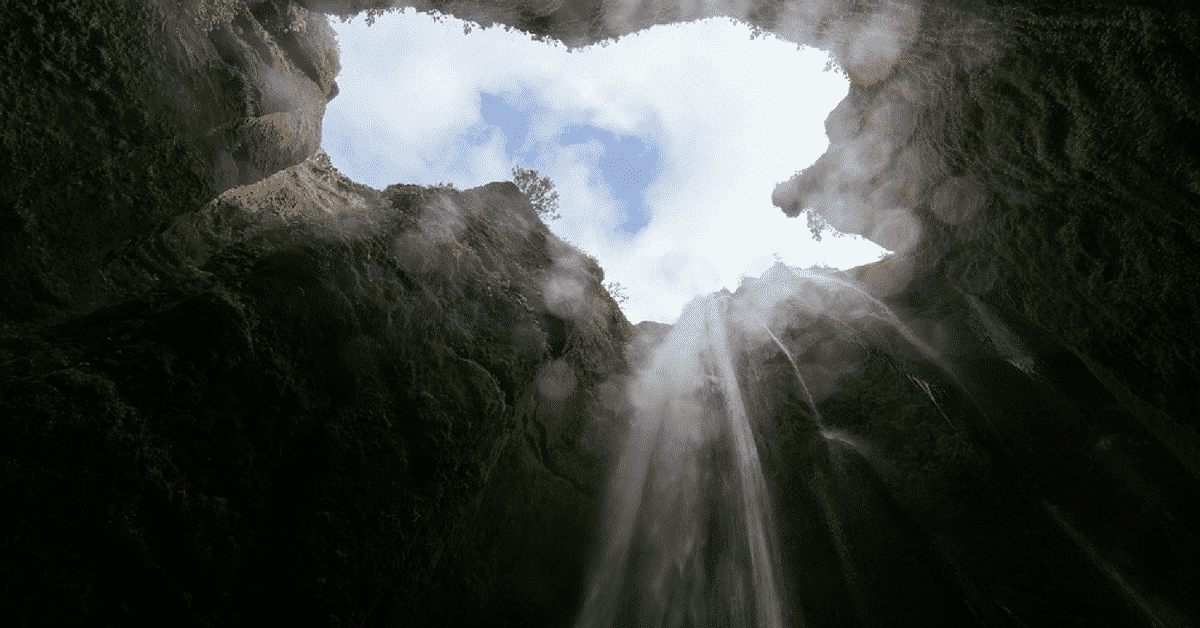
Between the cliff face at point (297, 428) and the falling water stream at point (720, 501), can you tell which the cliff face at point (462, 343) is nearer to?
the cliff face at point (297, 428)

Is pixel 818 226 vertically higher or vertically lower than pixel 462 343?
higher

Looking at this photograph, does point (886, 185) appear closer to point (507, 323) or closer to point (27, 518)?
point (507, 323)

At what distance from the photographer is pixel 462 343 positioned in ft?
23.2

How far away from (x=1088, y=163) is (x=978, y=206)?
270cm

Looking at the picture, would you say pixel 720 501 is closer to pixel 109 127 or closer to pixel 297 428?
pixel 297 428

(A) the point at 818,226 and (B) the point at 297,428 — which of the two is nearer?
(B) the point at 297,428

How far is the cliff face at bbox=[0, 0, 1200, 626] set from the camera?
412cm

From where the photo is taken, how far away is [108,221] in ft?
15.2

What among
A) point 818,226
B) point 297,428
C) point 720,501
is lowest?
point 297,428

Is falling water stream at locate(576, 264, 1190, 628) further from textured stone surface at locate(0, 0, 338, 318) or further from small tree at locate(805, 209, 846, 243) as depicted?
A: textured stone surface at locate(0, 0, 338, 318)

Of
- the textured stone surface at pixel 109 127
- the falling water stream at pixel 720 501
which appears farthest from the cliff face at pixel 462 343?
the falling water stream at pixel 720 501

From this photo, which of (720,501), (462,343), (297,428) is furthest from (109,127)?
(720,501)

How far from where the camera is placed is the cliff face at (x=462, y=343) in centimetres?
412

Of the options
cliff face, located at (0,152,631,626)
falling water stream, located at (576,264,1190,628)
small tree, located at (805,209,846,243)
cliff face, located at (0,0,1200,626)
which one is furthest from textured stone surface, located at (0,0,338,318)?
small tree, located at (805,209,846,243)
